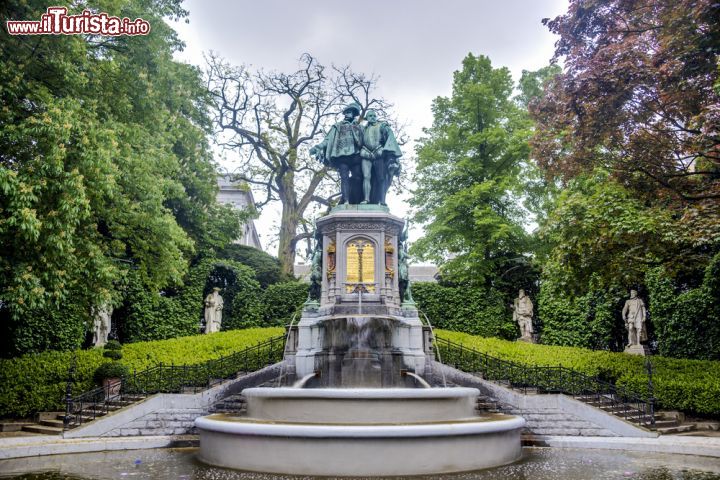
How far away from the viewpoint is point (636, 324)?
20188mm

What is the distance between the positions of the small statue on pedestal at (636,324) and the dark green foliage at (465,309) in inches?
259

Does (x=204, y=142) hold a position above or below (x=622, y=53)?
above

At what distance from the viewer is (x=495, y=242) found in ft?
86.7

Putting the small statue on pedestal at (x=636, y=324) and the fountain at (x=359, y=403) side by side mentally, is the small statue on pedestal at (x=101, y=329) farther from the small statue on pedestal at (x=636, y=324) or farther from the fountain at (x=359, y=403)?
the small statue on pedestal at (x=636, y=324)

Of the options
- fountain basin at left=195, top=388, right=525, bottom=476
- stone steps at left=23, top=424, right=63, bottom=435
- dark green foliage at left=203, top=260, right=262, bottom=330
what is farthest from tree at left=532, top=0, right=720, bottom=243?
dark green foliage at left=203, top=260, right=262, bottom=330

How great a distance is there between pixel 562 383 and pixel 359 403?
803 centimetres

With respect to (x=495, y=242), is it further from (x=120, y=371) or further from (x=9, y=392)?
(x=9, y=392)

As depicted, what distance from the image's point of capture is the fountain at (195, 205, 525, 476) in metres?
7.76

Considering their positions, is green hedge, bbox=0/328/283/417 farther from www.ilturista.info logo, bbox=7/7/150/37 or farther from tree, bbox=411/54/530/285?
tree, bbox=411/54/530/285

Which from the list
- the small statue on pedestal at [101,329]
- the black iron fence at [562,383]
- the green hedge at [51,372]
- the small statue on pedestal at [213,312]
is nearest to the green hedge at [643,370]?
the black iron fence at [562,383]

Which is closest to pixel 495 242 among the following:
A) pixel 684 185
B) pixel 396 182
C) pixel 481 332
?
pixel 481 332

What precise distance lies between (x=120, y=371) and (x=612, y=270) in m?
13.8

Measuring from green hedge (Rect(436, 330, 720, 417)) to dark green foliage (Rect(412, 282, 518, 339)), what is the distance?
5490 millimetres

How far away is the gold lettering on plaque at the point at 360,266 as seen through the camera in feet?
48.1
